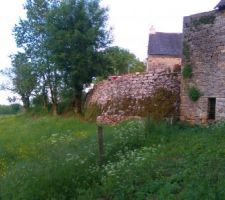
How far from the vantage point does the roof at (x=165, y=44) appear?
4184 cm

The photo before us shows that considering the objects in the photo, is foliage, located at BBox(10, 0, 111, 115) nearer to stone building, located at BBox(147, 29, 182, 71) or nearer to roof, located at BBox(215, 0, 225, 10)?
roof, located at BBox(215, 0, 225, 10)

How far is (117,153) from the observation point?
471 inches

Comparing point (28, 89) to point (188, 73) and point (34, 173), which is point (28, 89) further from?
point (34, 173)

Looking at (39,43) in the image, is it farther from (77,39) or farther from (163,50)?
(163,50)

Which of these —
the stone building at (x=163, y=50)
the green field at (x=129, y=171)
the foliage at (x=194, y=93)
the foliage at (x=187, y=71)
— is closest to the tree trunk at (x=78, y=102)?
the foliage at (x=187, y=71)

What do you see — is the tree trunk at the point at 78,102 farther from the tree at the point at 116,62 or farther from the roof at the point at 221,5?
the roof at the point at 221,5

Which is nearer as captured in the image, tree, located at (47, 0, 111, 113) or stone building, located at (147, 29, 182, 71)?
tree, located at (47, 0, 111, 113)

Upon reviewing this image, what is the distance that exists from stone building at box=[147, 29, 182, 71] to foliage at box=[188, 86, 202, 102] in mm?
24487

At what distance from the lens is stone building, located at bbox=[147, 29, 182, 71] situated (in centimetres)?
4166

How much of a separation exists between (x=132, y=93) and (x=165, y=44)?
77.9 feet

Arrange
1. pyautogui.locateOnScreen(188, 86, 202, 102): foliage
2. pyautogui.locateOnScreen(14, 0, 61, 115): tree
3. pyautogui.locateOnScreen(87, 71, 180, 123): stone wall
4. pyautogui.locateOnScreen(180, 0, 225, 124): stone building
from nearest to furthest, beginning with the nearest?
pyautogui.locateOnScreen(180, 0, 225, 124): stone building → pyautogui.locateOnScreen(188, 86, 202, 102): foliage → pyautogui.locateOnScreen(87, 71, 180, 123): stone wall → pyautogui.locateOnScreen(14, 0, 61, 115): tree

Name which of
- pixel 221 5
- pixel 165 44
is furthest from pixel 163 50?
pixel 221 5

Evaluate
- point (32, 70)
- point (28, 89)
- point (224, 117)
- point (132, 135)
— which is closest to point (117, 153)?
point (132, 135)

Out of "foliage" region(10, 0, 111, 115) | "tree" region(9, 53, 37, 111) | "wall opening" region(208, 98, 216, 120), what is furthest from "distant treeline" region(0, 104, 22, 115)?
"wall opening" region(208, 98, 216, 120)
